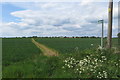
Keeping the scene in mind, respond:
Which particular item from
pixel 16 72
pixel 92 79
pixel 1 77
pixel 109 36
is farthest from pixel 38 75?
pixel 109 36

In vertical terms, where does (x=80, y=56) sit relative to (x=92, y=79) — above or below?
above

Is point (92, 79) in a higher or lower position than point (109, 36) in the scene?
lower

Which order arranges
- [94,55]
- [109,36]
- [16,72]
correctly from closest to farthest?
1. [16,72]
2. [94,55]
3. [109,36]

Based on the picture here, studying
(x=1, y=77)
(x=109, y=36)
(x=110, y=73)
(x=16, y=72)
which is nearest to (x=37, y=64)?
(x=16, y=72)

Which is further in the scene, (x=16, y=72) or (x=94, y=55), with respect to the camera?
(x=94, y=55)

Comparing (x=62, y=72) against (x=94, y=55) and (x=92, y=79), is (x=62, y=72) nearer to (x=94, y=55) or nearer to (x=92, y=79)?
(x=92, y=79)

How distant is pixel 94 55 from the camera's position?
25.3 ft

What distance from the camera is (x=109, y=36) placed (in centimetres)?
984

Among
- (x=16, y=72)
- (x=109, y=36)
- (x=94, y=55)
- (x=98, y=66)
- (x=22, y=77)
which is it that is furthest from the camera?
(x=109, y=36)

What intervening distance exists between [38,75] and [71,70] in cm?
127

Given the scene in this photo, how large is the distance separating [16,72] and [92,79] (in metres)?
2.61

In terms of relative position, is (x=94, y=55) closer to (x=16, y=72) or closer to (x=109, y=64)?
(x=109, y=64)

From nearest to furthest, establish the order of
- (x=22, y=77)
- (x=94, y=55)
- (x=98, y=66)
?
1. (x=22, y=77)
2. (x=98, y=66)
3. (x=94, y=55)

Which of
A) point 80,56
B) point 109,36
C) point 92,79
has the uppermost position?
point 109,36
